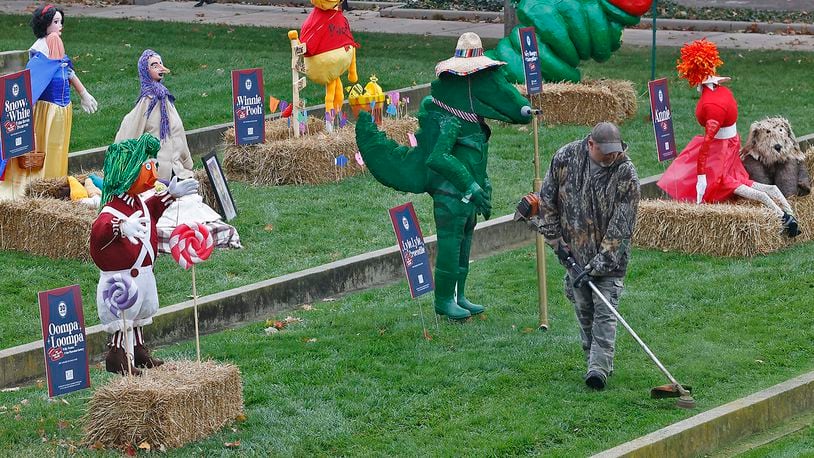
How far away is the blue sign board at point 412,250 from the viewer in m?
10.1

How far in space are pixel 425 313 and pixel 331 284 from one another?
1.15m

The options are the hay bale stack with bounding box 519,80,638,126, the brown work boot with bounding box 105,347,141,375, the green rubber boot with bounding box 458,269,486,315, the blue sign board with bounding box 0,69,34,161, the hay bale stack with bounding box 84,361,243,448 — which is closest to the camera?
the hay bale stack with bounding box 84,361,243,448

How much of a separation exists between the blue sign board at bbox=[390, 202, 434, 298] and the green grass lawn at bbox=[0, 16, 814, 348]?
1.88 metres

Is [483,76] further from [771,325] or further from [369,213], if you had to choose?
[369,213]

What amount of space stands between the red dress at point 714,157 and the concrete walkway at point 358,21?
11.0 m

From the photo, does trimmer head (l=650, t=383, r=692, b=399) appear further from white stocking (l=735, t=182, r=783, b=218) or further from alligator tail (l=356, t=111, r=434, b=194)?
white stocking (l=735, t=182, r=783, b=218)

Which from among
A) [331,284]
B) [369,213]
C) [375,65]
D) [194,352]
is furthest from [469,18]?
[194,352]

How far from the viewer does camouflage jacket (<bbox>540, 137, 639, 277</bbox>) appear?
347 inches

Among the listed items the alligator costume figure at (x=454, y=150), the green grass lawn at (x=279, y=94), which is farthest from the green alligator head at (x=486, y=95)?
the green grass lawn at (x=279, y=94)

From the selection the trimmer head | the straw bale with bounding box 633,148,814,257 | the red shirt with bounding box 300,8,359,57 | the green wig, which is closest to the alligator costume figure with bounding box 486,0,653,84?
the red shirt with bounding box 300,8,359,57

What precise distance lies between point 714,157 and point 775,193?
64cm

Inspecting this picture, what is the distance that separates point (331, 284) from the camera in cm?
1155

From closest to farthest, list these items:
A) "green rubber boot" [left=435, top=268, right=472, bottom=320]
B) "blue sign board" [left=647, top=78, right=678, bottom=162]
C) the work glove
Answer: the work glove, "green rubber boot" [left=435, top=268, right=472, bottom=320], "blue sign board" [left=647, top=78, right=678, bottom=162]

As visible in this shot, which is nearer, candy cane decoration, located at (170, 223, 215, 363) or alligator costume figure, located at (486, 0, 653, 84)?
candy cane decoration, located at (170, 223, 215, 363)
